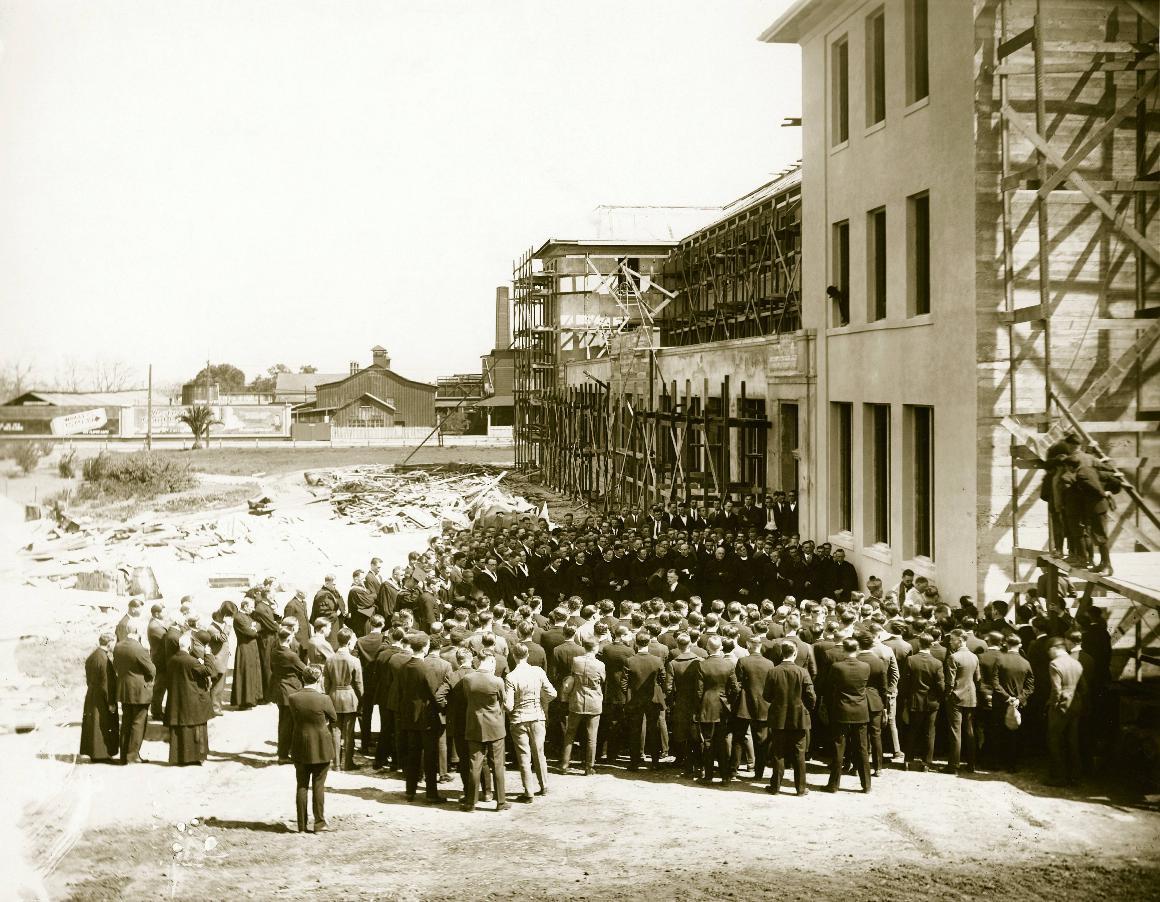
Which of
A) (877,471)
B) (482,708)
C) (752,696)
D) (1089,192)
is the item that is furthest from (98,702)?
(1089,192)

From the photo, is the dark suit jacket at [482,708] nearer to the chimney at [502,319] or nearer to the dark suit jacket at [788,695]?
the dark suit jacket at [788,695]

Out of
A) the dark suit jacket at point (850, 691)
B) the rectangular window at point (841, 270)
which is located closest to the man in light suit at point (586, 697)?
the dark suit jacket at point (850, 691)

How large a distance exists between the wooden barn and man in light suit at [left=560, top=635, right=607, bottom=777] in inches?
2830

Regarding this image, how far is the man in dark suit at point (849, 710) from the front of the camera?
1123 cm

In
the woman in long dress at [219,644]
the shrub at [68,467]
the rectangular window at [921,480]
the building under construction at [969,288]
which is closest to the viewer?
the woman in long dress at [219,644]

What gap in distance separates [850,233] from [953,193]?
4.08 m

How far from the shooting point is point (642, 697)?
12.2m

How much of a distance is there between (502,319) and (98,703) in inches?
2626

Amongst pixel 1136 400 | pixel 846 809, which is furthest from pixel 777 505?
pixel 846 809

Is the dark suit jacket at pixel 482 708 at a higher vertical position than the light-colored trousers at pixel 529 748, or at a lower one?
higher

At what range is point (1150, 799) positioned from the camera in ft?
35.9

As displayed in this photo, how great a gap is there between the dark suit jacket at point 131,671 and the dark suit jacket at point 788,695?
6.98 metres

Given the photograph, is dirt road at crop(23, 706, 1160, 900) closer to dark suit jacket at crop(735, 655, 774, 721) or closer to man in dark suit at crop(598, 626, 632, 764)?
man in dark suit at crop(598, 626, 632, 764)

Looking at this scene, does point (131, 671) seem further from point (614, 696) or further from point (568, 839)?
point (568, 839)
